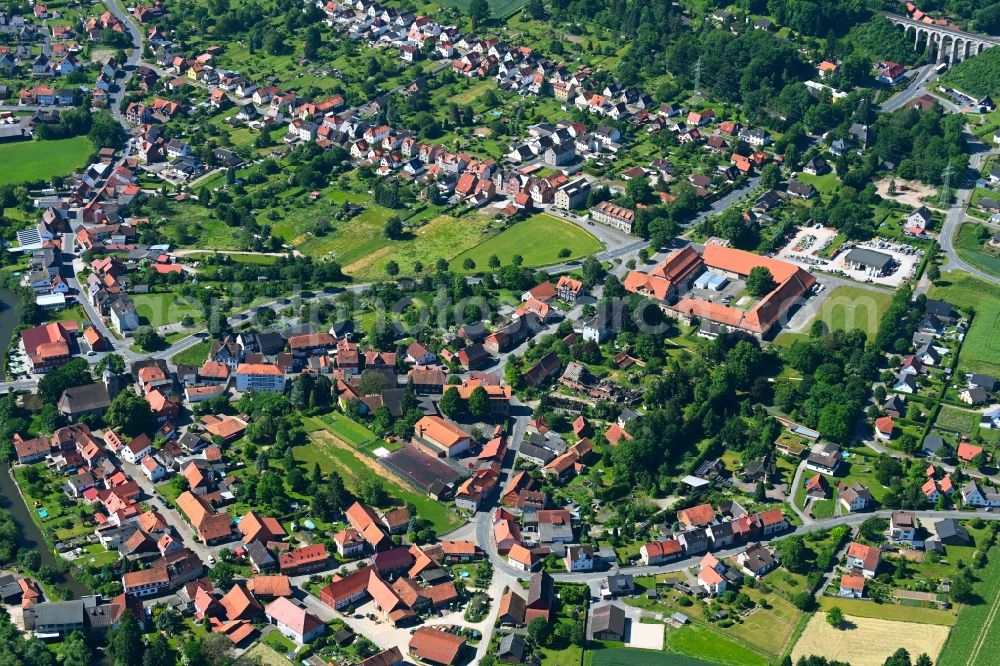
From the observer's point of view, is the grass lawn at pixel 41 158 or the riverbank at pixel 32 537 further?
the grass lawn at pixel 41 158

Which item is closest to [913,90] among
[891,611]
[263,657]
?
[891,611]

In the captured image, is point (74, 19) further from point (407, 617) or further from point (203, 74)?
point (407, 617)

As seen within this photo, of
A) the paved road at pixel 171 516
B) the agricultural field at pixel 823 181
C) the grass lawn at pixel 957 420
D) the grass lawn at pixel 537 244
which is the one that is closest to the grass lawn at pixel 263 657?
the paved road at pixel 171 516

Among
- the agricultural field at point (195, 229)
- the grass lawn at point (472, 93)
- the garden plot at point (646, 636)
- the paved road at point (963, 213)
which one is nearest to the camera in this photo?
the garden plot at point (646, 636)

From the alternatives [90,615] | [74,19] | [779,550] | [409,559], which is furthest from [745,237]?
[74,19]

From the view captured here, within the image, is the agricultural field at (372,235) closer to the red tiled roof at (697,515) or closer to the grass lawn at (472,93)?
the grass lawn at (472,93)

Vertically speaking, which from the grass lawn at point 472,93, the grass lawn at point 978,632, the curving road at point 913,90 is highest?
the curving road at point 913,90
